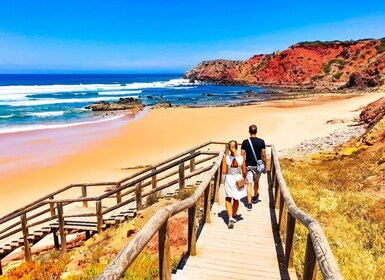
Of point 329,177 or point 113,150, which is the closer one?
point 329,177

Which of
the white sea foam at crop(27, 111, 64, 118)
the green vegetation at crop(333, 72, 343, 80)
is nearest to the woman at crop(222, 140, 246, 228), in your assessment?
the white sea foam at crop(27, 111, 64, 118)

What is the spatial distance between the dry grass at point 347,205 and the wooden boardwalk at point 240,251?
1.38ft

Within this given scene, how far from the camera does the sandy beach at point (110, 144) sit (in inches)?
638

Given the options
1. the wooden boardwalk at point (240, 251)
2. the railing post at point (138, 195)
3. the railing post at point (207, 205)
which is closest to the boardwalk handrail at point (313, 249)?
the wooden boardwalk at point (240, 251)

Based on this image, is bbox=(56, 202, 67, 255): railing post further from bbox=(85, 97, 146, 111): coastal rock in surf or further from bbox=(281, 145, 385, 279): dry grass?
bbox=(85, 97, 146, 111): coastal rock in surf

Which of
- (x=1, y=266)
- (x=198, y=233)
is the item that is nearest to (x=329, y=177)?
(x=198, y=233)

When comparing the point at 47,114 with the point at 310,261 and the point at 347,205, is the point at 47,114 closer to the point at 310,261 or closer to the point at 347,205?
the point at 347,205

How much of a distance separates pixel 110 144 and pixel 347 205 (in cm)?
1843

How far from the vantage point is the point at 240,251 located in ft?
17.6

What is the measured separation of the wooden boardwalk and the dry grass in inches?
16.6

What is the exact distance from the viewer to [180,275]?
4.64m

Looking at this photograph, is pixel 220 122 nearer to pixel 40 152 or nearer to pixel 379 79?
pixel 40 152

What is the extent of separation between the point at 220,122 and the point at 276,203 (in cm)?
2610

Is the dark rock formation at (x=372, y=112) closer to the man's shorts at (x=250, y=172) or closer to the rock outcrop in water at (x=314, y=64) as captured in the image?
the man's shorts at (x=250, y=172)
